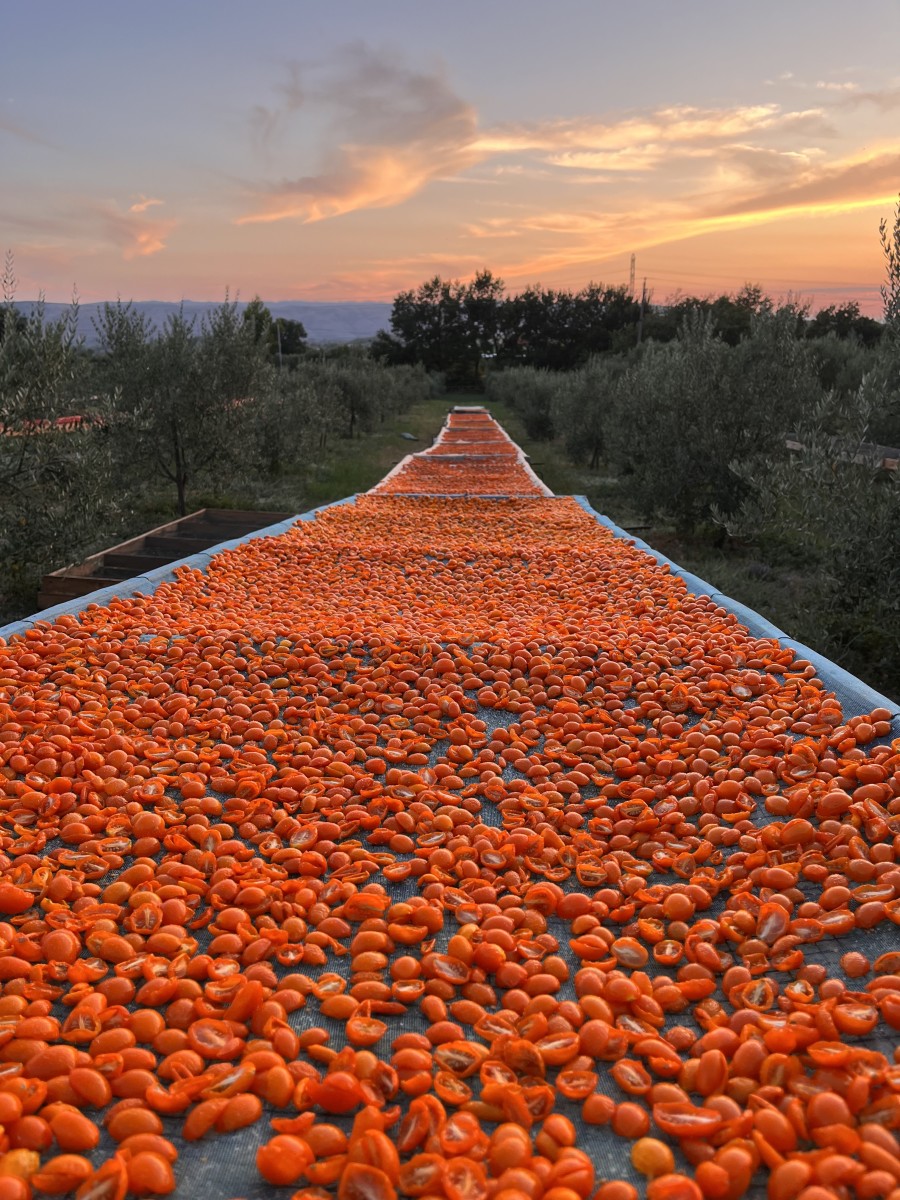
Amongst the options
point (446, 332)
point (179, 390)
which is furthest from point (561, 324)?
point (179, 390)

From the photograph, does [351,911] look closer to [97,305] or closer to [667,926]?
[667,926]

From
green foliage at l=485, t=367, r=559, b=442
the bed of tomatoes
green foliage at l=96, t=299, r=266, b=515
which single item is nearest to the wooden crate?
the bed of tomatoes

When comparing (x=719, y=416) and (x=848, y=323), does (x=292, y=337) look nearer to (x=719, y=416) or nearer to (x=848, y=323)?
(x=848, y=323)

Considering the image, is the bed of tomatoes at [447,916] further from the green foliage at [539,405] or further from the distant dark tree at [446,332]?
the distant dark tree at [446,332]

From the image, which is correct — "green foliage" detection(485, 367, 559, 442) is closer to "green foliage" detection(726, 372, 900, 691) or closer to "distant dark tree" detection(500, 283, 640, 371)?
"green foliage" detection(726, 372, 900, 691)

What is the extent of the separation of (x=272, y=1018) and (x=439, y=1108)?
61 centimetres

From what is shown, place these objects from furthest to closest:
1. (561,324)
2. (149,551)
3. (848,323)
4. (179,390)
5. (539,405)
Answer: (561,324)
(848,323)
(539,405)
(179,390)
(149,551)

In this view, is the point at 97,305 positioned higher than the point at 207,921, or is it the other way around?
the point at 97,305

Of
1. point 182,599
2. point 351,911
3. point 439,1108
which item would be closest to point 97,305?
Result: point 182,599

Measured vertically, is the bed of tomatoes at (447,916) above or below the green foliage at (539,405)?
below

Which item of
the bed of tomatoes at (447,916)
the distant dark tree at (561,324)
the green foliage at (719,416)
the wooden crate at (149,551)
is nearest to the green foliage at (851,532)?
the bed of tomatoes at (447,916)

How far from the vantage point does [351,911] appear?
298cm

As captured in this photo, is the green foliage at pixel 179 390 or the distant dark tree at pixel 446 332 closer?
the green foliage at pixel 179 390

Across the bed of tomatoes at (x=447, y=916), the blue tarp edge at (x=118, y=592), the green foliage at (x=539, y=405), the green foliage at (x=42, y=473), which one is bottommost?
the bed of tomatoes at (x=447, y=916)
